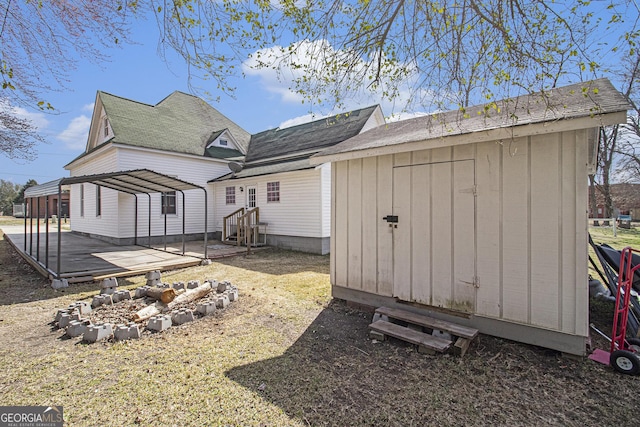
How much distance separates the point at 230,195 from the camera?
14.6m

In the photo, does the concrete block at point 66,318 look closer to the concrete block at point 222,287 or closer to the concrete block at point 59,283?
the concrete block at point 222,287

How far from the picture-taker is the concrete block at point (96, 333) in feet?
12.4

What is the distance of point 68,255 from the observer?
31.8 feet

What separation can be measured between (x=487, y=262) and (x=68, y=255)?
1169 centimetres

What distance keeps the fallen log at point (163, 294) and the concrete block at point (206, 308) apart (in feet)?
1.88

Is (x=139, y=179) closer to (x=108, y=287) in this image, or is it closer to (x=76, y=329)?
(x=108, y=287)

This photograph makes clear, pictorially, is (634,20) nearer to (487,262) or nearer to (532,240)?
(532,240)

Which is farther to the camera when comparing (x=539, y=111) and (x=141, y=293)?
(x=141, y=293)

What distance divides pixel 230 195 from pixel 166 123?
16.4 feet

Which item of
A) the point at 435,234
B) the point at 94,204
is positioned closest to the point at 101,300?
the point at 435,234

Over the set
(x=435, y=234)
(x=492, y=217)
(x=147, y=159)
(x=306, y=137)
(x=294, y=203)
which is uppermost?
(x=306, y=137)

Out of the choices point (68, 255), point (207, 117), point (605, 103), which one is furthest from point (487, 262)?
point (207, 117)

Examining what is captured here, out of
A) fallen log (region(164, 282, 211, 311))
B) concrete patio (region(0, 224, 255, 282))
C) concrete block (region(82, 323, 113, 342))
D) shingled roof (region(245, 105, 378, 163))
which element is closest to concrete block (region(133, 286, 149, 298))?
fallen log (region(164, 282, 211, 311))

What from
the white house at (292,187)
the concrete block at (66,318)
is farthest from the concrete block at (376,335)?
the white house at (292,187)
